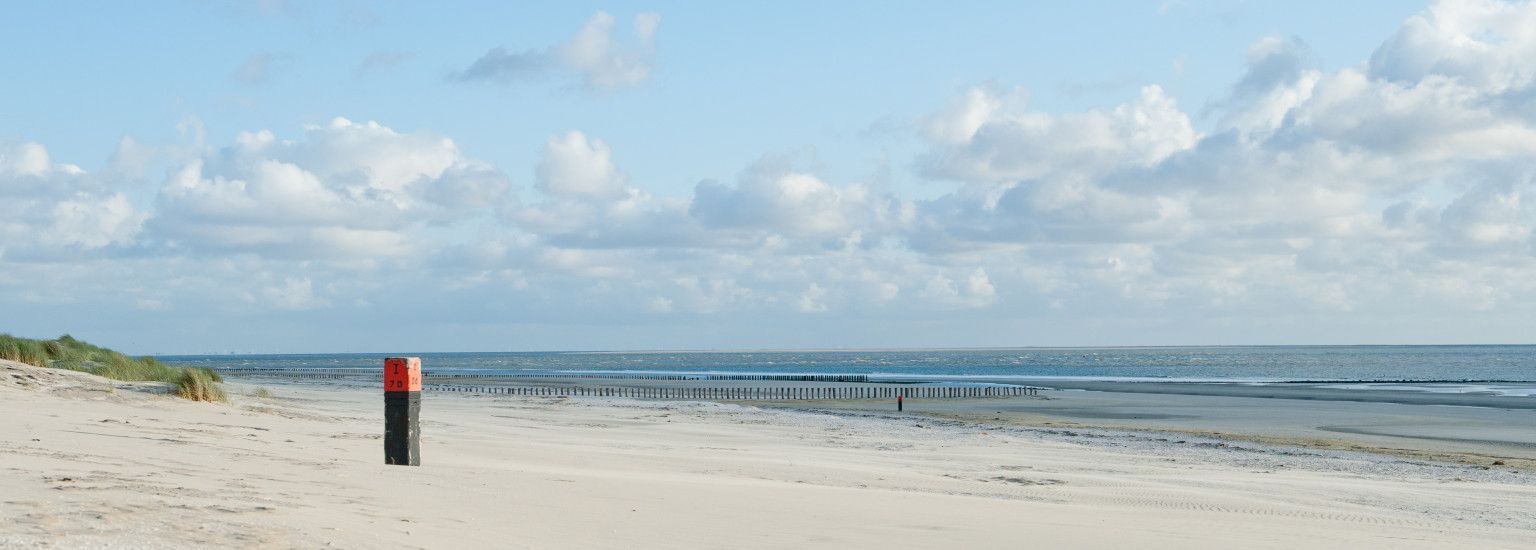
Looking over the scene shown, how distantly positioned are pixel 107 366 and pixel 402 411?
23394 millimetres

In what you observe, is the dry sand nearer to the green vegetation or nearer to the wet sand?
the green vegetation

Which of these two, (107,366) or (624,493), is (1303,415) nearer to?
(107,366)

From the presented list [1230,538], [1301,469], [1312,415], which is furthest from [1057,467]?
[1312,415]

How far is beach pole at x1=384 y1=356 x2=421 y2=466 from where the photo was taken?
11250mm

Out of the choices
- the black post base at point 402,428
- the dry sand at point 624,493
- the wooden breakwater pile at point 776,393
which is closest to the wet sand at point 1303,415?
the wooden breakwater pile at point 776,393

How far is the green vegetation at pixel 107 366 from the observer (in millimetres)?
21620

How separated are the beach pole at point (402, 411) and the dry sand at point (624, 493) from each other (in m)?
0.38

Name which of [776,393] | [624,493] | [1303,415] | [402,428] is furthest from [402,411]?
[776,393]

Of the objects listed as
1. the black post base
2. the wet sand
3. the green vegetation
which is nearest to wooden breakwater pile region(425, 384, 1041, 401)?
the wet sand

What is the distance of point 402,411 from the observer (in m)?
11.3

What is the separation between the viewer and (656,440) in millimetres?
23828

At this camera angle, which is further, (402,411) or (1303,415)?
(1303,415)

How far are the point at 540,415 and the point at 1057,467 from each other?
2036 centimetres

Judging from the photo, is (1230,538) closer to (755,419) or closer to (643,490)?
(643,490)
